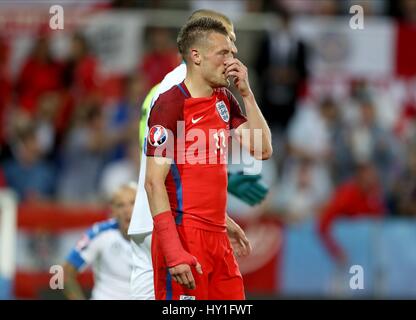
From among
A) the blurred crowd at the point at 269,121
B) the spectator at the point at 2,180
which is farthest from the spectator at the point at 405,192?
the spectator at the point at 2,180

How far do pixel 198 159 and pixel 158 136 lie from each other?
1.05 feet

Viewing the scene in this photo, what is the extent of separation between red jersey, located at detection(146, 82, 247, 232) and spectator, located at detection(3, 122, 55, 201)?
801 cm

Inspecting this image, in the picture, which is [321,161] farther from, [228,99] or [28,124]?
[228,99]

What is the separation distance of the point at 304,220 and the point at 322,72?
2245 millimetres

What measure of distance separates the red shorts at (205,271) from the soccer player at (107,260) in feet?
6.77

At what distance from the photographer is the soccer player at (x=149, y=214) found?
6.96 m

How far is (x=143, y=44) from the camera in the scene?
1528 centimetres

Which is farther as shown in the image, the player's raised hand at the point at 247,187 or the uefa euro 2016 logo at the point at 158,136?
the player's raised hand at the point at 247,187

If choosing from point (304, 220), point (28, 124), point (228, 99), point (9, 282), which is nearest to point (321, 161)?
point (304, 220)

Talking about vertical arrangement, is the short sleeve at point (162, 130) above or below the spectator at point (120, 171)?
below

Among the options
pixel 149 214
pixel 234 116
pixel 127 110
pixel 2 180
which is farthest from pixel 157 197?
pixel 127 110

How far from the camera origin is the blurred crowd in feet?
47.9

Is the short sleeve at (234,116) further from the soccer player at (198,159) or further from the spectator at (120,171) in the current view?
the spectator at (120,171)

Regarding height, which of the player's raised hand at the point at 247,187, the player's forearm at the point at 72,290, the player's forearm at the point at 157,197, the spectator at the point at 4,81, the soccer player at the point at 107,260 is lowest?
the player's forearm at the point at 72,290
